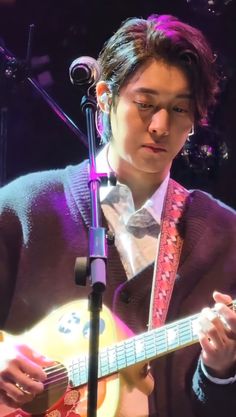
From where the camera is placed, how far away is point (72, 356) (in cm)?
192

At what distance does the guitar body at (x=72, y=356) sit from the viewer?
6.00ft

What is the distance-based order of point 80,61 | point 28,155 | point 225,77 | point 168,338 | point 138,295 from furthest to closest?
point 28,155
point 225,77
point 138,295
point 168,338
point 80,61

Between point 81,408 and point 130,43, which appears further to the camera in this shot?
point 130,43

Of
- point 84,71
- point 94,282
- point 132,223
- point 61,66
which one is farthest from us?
point 61,66

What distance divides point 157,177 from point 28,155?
126cm

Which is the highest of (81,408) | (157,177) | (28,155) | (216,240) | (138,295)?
(28,155)

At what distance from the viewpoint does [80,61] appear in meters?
1.70

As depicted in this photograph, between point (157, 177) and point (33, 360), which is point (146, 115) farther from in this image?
point (33, 360)

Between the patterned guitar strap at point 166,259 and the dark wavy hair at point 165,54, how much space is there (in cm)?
27

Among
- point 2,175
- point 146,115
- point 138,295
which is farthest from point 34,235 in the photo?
point 2,175

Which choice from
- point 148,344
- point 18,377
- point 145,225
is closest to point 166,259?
point 145,225

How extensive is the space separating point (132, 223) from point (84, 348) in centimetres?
41

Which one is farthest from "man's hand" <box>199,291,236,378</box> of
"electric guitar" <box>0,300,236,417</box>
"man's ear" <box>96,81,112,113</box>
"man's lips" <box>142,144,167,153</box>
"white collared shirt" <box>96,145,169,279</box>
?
"man's ear" <box>96,81,112,113</box>

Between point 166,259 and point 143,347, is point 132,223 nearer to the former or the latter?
point 166,259
